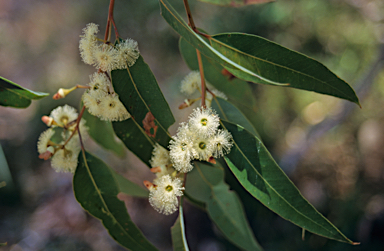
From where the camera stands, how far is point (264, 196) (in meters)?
0.56

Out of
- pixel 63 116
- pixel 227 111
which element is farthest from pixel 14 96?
pixel 227 111

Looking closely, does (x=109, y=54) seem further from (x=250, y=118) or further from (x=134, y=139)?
(x=250, y=118)

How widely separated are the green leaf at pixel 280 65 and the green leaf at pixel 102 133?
0.51 metres

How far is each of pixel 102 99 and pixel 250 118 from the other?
141 cm

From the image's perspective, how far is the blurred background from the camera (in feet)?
6.11

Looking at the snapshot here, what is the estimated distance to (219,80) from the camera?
950 mm

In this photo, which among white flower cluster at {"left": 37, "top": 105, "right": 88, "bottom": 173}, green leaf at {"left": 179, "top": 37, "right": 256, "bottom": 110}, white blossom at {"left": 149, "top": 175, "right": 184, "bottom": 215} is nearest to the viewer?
white blossom at {"left": 149, "top": 175, "right": 184, "bottom": 215}

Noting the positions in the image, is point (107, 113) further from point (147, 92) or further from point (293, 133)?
point (293, 133)

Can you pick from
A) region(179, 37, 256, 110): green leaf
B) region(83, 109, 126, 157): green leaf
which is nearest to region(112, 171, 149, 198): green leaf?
region(83, 109, 126, 157): green leaf

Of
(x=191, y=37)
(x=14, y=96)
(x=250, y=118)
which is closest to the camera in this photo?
(x=191, y=37)

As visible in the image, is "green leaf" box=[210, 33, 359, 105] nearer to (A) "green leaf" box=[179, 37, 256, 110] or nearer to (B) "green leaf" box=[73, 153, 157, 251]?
(A) "green leaf" box=[179, 37, 256, 110]

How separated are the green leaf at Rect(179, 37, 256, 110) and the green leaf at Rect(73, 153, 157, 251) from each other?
1.58 feet

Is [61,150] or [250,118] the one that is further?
[250,118]

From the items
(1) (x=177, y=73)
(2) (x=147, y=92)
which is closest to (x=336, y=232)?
(2) (x=147, y=92)
